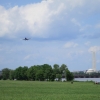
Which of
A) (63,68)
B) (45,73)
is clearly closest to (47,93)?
(45,73)

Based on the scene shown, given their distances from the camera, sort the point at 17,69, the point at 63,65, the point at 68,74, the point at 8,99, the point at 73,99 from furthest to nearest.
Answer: the point at 17,69
the point at 63,65
the point at 68,74
the point at 73,99
the point at 8,99

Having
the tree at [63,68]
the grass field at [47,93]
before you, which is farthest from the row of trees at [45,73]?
the grass field at [47,93]

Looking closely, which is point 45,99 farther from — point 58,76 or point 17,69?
point 17,69

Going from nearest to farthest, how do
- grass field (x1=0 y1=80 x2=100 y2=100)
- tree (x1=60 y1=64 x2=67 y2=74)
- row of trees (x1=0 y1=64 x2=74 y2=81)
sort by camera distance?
1. grass field (x1=0 y1=80 x2=100 y2=100)
2. row of trees (x1=0 y1=64 x2=74 y2=81)
3. tree (x1=60 y1=64 x2=67 y2=74)

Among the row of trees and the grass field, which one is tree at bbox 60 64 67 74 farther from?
the grass field

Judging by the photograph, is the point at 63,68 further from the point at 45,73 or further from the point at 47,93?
the point at 47,93

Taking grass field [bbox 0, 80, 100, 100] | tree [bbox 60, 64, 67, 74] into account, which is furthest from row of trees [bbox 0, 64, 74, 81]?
grass field [bbox 0, 80, 100, 100]

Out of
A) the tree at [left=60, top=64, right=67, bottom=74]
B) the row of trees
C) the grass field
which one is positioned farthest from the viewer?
the tree at [left=60, top=64, right=67, bottom=74]

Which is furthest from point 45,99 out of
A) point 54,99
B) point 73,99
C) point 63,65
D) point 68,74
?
point 63,65

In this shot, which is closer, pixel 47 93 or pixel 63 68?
pixel 47 93

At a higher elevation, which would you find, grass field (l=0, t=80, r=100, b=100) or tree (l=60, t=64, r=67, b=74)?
tree (l=60, t=64, r=67, b=74)

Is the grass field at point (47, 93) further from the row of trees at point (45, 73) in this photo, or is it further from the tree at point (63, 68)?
the tree at point (63, 68)
